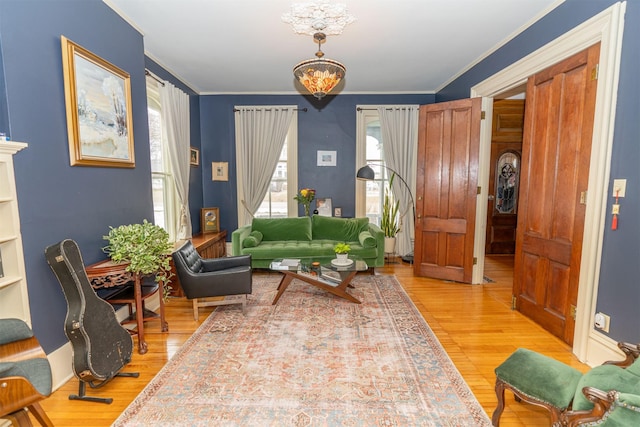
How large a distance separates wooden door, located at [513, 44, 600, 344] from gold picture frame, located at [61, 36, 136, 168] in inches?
153

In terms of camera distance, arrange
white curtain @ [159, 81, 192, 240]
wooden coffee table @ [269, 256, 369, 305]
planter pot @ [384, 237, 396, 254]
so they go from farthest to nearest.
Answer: planter pot @ [384, 237, 396, 254] < white curtain @ [159, 81, 192, 240] < wooden coffee table @ [269, 256, 369, 305]

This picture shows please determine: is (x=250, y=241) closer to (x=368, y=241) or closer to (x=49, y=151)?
(x=368, y=241)

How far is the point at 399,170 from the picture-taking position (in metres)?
5.45

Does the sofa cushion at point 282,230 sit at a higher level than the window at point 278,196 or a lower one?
lower

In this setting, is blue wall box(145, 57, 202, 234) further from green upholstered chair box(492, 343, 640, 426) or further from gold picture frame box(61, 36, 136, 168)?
green upholstered chair box(492, 343, 640, 426)

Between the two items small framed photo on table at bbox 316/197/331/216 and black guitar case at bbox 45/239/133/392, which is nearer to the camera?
black guitar case at bbox 45/239/133/392

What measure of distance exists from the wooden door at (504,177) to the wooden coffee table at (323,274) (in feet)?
11.9

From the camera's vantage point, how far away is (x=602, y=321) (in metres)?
2.30

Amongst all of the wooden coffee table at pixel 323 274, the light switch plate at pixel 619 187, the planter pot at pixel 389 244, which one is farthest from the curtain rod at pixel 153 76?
the light switch plate at pixel 619 187

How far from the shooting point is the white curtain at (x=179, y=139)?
4.08 m

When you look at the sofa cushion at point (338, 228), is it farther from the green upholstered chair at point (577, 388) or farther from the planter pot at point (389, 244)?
the green upholstered chair at point (577, 388)

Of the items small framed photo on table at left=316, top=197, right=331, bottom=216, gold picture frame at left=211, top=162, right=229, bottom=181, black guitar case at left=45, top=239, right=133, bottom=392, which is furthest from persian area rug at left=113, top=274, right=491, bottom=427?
gold picture frame at left=211, top=162, right=229, bottom=181

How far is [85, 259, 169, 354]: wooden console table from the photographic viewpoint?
2.32 metres

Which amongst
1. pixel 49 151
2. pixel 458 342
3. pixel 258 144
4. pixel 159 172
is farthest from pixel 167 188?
pixel 458 342
